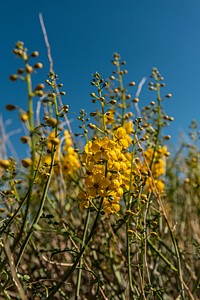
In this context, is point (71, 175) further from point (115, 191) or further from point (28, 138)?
point (28, 138)

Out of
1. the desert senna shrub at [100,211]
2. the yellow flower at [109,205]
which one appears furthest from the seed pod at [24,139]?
the yellow flower at [109,205]

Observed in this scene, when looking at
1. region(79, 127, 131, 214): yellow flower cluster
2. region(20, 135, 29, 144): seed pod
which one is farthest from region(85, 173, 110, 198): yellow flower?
region(20, 135, 29, 144): seed pod

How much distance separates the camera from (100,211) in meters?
1.54

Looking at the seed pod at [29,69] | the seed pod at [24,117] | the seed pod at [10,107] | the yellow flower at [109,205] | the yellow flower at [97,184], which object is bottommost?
the yellow flower at [109,205]

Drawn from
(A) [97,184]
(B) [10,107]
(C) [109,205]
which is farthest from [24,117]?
(C) [109,205]

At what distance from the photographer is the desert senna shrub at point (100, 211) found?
139cm

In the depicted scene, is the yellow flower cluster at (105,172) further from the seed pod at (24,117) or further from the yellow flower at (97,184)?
the seed pod at (24,117)

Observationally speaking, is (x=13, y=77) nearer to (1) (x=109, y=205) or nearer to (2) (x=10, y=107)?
(2) (x=10, y=107)

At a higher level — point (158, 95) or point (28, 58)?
point (158, 95)

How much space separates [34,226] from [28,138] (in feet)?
0.94

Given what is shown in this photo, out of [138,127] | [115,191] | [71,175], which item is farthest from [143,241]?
[71,175]

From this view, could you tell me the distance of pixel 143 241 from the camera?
168cm

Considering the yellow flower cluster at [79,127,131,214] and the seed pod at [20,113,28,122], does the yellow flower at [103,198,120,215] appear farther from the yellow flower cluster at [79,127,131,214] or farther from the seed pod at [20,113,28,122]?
the seed pod at [20,113,28,122]

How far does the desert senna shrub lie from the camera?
1394mm
